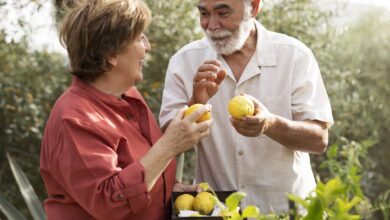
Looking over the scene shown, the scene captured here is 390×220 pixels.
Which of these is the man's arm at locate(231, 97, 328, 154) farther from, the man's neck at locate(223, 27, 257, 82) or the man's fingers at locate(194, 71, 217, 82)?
the man's neck at locate(223, 27, 257, 82)

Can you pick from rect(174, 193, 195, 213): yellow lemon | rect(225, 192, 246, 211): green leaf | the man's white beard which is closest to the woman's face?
rect(174, 193, 195, 213): yellow lemon

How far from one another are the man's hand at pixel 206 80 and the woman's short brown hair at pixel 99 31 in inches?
16.9

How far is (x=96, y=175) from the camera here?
2.43 meters

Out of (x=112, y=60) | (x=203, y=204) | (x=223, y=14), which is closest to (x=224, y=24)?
(x=223, y=14)

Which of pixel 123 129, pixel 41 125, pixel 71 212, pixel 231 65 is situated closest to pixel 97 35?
pixel 123 129

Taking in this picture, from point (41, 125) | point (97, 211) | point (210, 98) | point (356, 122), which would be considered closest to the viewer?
point (97, 211)

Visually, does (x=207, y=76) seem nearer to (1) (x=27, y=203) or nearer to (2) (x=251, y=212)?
(2) (x=251, y=212)

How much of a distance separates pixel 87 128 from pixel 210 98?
3.10 ft

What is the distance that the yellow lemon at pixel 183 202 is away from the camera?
2595mm

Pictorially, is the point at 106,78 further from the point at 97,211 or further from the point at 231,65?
the point at 231,65

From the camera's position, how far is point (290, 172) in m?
3.30

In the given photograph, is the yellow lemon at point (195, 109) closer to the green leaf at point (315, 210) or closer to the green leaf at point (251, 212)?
the green leaf at point (251, 212)

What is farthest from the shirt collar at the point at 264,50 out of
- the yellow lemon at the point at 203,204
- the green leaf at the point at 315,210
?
the green leaf at the point at 315,210

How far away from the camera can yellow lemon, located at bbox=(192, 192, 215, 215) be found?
254 centimetres
